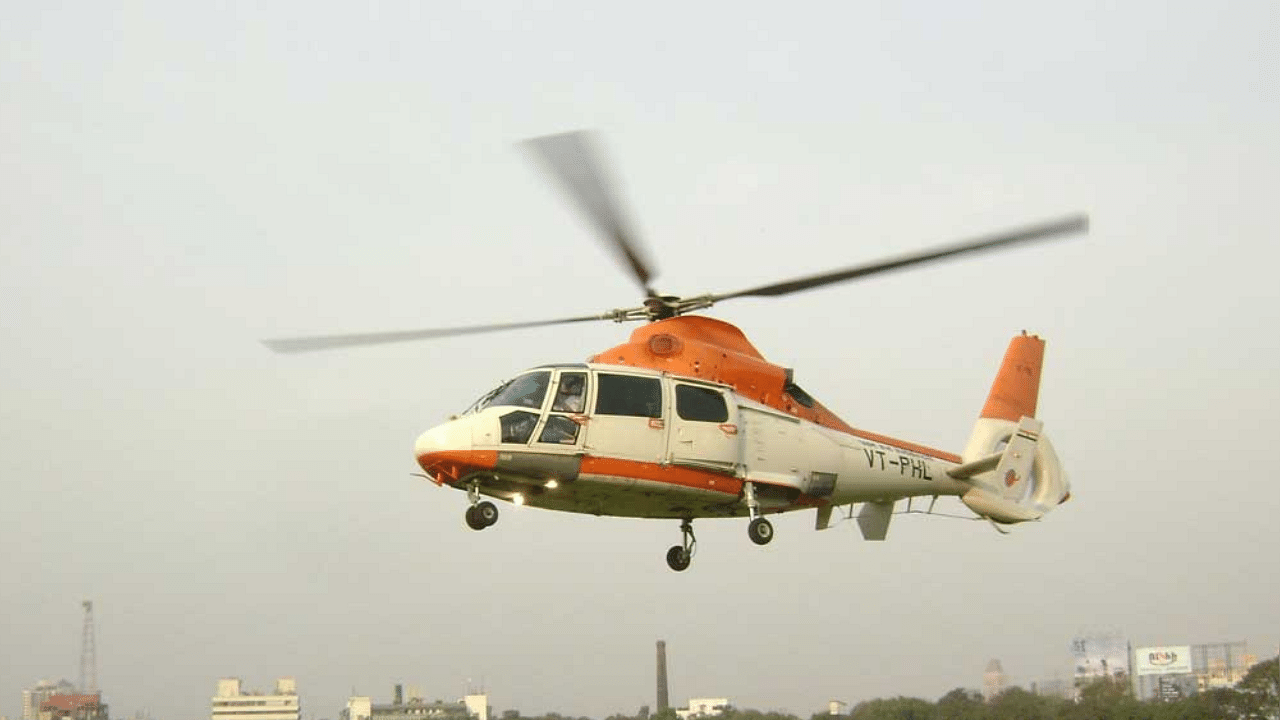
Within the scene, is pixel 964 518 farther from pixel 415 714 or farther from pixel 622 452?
pixel 415 714

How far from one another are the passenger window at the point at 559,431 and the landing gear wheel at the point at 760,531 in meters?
3.18

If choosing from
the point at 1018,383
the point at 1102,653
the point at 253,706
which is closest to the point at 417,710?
the point at 253,706

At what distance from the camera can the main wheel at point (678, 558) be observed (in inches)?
944

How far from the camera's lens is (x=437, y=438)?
2119 centimetres

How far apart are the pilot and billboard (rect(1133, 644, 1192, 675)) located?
411 feet

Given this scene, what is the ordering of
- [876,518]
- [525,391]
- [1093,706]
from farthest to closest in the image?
[1093,706]
[876,518]
[525,391]

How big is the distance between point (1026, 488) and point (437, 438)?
1070cm

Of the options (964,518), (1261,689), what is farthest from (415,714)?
(964,518)

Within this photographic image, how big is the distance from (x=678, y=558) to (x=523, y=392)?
3.98m

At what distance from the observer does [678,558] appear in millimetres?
24016

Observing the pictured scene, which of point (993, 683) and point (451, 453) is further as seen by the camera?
point (993, 683)

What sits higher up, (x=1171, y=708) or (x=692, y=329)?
(x=692, y=329)

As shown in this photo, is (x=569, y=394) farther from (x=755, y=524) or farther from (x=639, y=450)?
(x=755, y=524)

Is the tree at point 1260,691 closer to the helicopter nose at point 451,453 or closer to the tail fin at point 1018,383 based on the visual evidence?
the tail fin at point 1018,383
